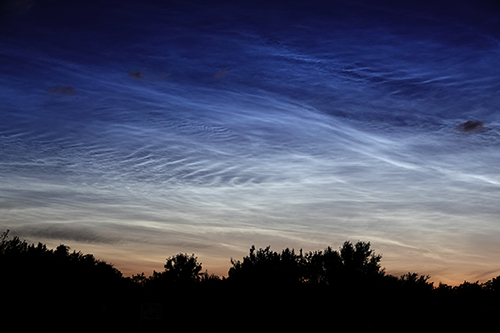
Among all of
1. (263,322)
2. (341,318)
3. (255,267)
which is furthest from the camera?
(255,267)

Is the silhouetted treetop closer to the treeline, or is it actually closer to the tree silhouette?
the treeline

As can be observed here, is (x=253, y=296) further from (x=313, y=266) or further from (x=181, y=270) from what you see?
(x=181, y=270)

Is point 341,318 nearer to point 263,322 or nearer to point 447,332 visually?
point 263,322

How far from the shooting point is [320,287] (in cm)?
5916

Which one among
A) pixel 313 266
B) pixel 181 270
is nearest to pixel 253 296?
pixel 313 266

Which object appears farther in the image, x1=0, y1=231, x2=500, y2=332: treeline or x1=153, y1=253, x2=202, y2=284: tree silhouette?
x1=153, y1=253, x2=202, y2=284: tree silhouette

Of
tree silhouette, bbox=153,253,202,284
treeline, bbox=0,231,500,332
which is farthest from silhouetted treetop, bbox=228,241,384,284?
tree silhouette, bbox=153,253,202,284

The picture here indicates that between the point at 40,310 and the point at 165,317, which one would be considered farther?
the point at 165,317

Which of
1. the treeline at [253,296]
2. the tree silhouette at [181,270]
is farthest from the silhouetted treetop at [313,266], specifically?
the tree silhouette at [181,270]

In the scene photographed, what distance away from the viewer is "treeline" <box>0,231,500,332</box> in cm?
4769

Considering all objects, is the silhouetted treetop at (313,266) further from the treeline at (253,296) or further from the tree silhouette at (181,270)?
the tree silhouette at (181,270)

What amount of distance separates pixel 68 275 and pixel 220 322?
2491cm

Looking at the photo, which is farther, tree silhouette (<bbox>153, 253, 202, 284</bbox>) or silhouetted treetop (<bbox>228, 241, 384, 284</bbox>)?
tree silhouette (<bbox>153, 253, 202, 284</bbox>)

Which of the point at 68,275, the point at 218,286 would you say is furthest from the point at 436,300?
the point at 68,275
